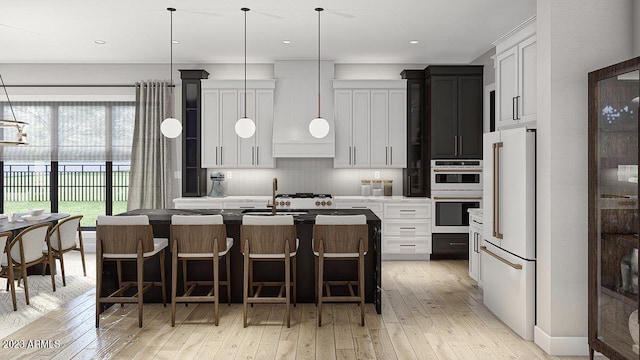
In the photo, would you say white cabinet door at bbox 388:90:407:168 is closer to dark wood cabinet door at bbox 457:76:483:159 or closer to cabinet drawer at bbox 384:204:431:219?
cabinet drawer at bbox 384:204:431:219

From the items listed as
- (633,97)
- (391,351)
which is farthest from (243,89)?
(633,97)

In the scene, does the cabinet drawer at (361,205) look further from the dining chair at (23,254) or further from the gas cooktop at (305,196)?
the dining chair at (23,254)

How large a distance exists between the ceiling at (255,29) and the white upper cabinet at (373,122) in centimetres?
49

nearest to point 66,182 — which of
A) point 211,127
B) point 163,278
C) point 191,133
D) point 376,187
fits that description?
point 191,133

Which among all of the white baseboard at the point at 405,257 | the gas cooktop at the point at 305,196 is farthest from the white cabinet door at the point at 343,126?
the white baseboard at the point at 405,257

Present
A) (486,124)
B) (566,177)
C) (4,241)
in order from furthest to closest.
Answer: (486,124) < (4,241) < (566,177)

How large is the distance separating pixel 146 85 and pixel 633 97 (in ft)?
20.8

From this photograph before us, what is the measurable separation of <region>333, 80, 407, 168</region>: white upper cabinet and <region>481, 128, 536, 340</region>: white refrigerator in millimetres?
2658

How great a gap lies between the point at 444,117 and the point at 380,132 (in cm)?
94

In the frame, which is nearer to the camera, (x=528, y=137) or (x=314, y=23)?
(x=528, y=137)

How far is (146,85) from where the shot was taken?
7.12 meters

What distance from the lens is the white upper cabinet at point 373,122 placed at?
691 centimetres

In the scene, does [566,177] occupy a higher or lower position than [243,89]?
lower

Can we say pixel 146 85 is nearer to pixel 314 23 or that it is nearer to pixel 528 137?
pixel 314 23
